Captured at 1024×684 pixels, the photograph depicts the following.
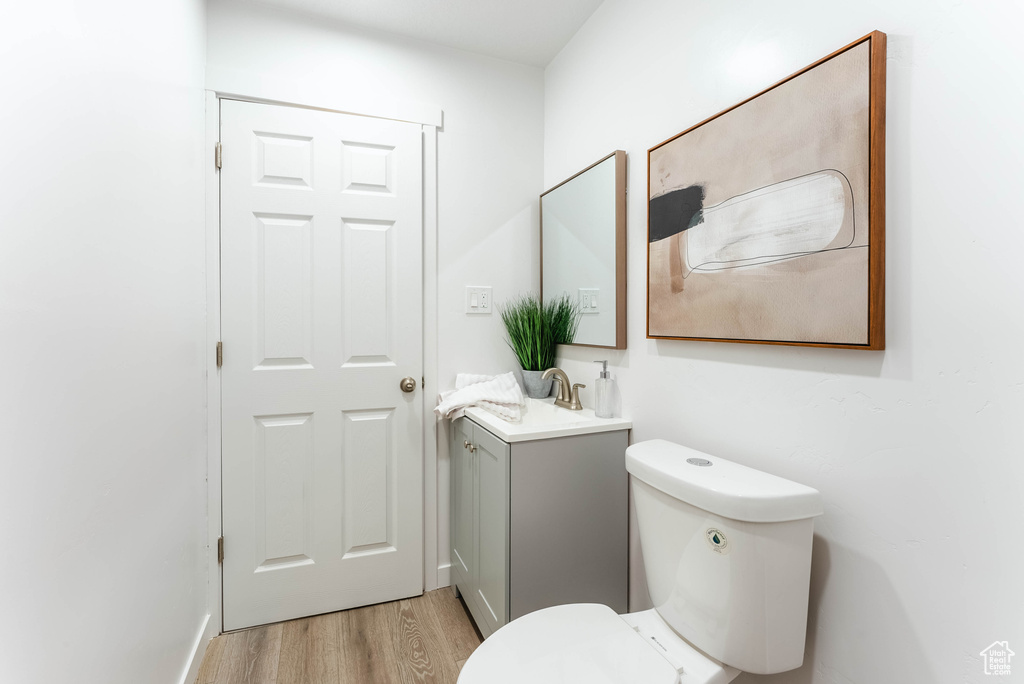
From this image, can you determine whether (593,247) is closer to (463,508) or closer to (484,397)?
(484,397)

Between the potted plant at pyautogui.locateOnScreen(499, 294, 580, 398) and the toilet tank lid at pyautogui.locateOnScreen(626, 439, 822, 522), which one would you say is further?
the potted plant at pyautogui.locateOnScreen(499, 294, 580, 398)

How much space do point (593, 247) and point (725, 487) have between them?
3.34 ft

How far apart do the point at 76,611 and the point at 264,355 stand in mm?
1046

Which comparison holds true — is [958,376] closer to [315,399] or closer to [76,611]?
[76,611]

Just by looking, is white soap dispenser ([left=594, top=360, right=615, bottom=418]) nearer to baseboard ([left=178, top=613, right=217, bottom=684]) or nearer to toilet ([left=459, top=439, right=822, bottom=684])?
toilet ([left=459, top=439, right=822, bottom=684])

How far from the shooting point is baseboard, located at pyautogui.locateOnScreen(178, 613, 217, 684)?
140 centimetres

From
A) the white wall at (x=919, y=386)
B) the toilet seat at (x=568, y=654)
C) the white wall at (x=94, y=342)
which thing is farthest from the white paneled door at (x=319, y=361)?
the white wall at (x=919, y=386)

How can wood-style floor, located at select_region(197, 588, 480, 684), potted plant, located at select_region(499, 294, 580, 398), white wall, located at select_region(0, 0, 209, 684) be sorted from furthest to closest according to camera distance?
potted plant, located at select_region(499, 294, 580, 398) → wood-style floor, located at select_region(197, 588, 480, 684) → white wall, located at select_region(0, 0, 209, 684)

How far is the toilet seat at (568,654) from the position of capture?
0.94 metres

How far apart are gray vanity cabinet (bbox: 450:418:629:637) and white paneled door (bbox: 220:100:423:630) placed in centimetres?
45

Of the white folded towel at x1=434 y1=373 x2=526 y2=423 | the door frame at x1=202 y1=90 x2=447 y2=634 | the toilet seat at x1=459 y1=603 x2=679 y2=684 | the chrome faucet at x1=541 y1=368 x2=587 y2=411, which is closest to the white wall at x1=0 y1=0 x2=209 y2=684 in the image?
the door frame at x1=202 y1=90 x2=447 y2=634

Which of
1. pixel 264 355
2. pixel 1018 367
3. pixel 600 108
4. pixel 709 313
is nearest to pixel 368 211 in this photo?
pixel 264 355

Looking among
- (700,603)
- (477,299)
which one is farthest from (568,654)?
(477,299)

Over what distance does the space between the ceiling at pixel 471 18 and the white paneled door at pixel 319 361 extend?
0.37m
